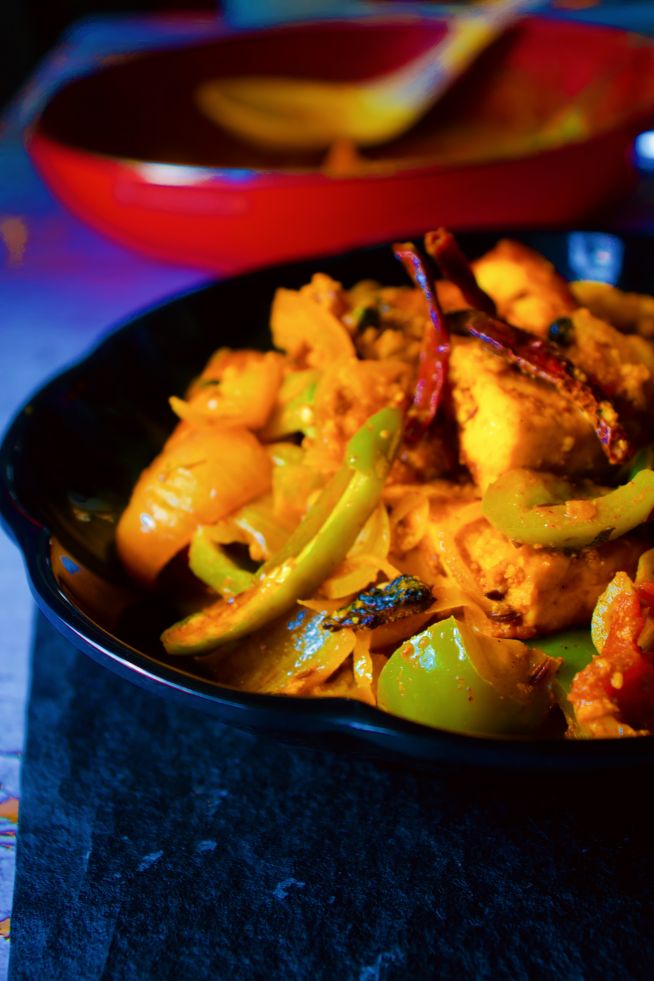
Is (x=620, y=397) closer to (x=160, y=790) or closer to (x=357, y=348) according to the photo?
(x=357, y=348)

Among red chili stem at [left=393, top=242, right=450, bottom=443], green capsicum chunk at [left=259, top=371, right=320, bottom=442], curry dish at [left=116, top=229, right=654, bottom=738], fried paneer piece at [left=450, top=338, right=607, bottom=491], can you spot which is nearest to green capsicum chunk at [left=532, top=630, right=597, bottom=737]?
curry dish at [left=116, top=229, right=654, bottom=738]

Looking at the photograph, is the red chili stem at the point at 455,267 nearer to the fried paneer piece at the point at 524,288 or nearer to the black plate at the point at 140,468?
the fried paneer piece at the point at 524,288

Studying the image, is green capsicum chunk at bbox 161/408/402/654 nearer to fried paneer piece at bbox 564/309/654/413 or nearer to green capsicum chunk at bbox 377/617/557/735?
green capsicum chunk at bbox 377/617/557/735

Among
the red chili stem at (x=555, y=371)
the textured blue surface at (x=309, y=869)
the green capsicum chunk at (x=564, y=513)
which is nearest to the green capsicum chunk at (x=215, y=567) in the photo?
the textured blue surface at (x=309, y=869)

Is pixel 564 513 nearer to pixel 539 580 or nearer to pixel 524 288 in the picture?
pixel 539 580

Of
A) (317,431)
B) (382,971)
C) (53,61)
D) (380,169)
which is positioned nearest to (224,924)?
(382,971)

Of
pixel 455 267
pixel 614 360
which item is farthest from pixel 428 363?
pixel 614 360
